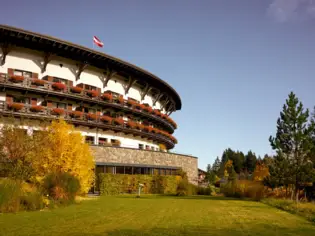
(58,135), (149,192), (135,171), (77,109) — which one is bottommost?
(149,192)

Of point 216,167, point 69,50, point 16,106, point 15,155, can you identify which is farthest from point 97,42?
point 216,167

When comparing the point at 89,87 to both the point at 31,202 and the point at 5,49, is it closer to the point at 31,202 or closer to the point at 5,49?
→ the point at 5,49

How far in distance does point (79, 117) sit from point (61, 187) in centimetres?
1695

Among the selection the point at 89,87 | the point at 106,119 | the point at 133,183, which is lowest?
the point at 133,183

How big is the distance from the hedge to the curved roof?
44.5 feet

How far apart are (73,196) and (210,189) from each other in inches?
862

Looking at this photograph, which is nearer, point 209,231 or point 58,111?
point 209,231

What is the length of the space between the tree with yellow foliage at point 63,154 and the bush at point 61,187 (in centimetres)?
289

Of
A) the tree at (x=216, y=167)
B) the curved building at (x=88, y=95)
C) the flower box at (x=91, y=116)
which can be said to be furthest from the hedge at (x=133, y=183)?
the tree at (x=216, y=167)

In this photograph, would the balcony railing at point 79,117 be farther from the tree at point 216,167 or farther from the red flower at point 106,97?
the tree at point 216,167

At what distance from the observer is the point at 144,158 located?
36.9m

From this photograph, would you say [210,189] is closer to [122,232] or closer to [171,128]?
[171,128]

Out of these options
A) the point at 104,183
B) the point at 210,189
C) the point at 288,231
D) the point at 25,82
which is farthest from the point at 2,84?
the point at 288,231

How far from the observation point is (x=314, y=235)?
Result: 10586 millimetres
